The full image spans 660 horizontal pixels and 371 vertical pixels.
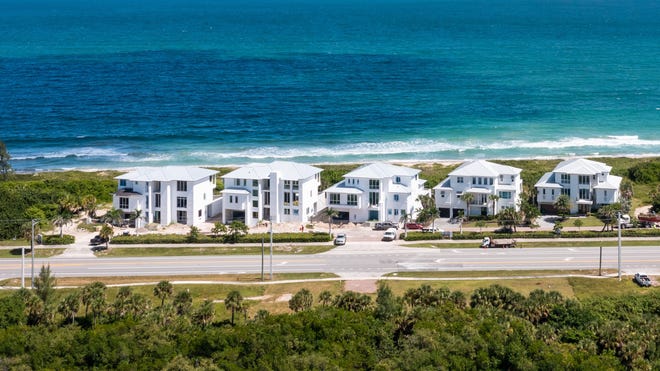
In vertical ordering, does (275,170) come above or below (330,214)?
above

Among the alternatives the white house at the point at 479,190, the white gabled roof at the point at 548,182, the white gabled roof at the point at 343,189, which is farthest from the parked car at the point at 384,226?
the white gabled roof at the point at 548,182

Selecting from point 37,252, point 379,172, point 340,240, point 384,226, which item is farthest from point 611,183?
point 37,252

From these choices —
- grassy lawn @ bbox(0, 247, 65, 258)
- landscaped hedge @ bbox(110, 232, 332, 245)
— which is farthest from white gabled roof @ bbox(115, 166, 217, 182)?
grassy lawn @ bbox(0, 247, 65, 258)

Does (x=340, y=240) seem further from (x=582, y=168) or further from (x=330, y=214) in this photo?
(x=582, y=168)

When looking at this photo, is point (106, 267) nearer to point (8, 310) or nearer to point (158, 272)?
point (158, 272)

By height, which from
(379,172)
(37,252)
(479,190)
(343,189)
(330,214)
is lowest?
(37,252)

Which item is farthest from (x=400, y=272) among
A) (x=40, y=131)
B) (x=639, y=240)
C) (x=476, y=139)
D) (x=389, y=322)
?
(x=40, y=131)
